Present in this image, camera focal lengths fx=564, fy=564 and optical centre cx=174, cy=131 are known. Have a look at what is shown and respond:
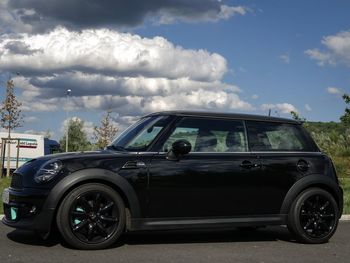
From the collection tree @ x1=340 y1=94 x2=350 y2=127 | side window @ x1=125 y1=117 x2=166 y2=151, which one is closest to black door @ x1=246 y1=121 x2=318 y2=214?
side window @ x1=125 y1=117 x2=166 y2=151

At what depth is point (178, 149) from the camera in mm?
6812

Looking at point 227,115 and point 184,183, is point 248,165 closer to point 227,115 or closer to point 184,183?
point 227,115

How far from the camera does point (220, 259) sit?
6277 millimetres

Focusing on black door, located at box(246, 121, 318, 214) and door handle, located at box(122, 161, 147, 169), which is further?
black door, located at box(246, 121, 318, 214)

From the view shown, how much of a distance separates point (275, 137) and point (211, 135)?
1.00m

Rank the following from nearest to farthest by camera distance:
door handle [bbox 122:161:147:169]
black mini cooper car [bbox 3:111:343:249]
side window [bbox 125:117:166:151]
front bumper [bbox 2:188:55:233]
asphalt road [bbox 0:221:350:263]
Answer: asphalt road [bbox 0:221:350:263], front bumper [bbox 2:188:55:233], black mini cooper car [bbox 3:111:343:249], door handle [bbox 122:161:147:169], side window [bbox 125:117:166:151]

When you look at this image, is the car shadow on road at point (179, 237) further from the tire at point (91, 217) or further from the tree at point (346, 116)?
the tree at point (346, 116)

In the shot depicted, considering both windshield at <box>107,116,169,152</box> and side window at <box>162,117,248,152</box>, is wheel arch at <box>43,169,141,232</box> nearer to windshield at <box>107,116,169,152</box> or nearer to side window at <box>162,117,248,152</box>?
windshield at <box>107,116,169,152</box>

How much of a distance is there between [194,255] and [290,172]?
1.86 meters

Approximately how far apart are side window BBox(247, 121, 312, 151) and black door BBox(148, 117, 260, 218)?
0.17 m

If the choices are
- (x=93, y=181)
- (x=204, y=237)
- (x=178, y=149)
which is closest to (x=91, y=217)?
(x=93, y=181)

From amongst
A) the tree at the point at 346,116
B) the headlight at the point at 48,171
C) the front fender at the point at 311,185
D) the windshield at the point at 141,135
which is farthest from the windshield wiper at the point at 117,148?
the tree at the point at 346,116

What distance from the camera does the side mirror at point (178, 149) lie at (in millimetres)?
6805

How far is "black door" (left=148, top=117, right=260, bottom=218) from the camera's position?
6.80 m
